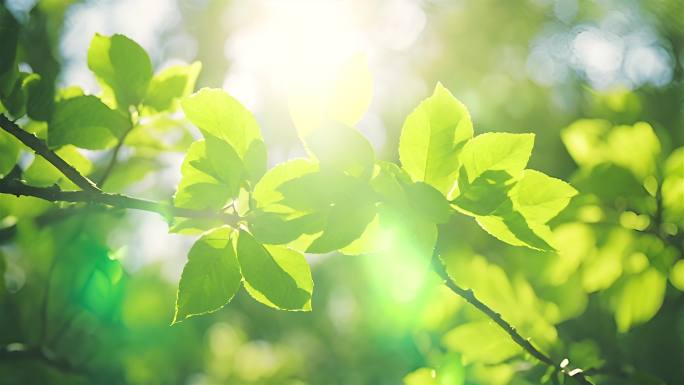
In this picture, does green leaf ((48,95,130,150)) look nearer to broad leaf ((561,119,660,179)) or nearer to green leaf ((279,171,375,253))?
green leaf ((279,171,375,253))

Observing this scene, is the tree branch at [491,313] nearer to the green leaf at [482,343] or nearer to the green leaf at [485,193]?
the green leaf at [485,193]

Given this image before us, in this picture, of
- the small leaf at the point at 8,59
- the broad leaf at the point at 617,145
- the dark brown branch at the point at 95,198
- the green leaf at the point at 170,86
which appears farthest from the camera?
the broad leaf at the point at 617,145

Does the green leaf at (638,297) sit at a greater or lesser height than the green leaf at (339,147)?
lesser

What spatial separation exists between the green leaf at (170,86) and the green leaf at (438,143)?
41cm

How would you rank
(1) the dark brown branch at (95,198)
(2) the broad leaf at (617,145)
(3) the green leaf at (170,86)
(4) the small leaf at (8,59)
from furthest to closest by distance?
(2) the broad leaf at (617,145), (3) the green leaf at (170,86), (4) the small leaf at (8,59), (1) the dark brown branch at (95,198)

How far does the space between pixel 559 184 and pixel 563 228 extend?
60cm

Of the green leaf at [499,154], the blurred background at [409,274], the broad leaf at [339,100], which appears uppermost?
the broad leaf at [339,100]

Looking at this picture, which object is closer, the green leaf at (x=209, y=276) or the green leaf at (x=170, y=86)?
the green leaf at (x=209, y=276)

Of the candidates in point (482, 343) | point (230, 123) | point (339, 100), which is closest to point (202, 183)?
point (230, 123)

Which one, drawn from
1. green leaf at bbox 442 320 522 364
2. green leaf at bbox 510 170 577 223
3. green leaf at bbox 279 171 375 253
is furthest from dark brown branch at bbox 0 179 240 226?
green leaf at bbox 442 320 522 364

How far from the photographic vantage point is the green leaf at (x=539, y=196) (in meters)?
0.59

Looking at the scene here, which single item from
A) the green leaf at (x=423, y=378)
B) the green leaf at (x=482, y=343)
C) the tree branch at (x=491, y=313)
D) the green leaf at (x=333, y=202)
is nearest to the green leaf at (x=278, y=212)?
the green leaf at (x=333, y=202)

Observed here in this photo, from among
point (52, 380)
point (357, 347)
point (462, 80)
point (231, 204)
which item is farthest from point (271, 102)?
point (231, 204)

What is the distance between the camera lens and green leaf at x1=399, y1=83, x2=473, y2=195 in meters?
0.58
